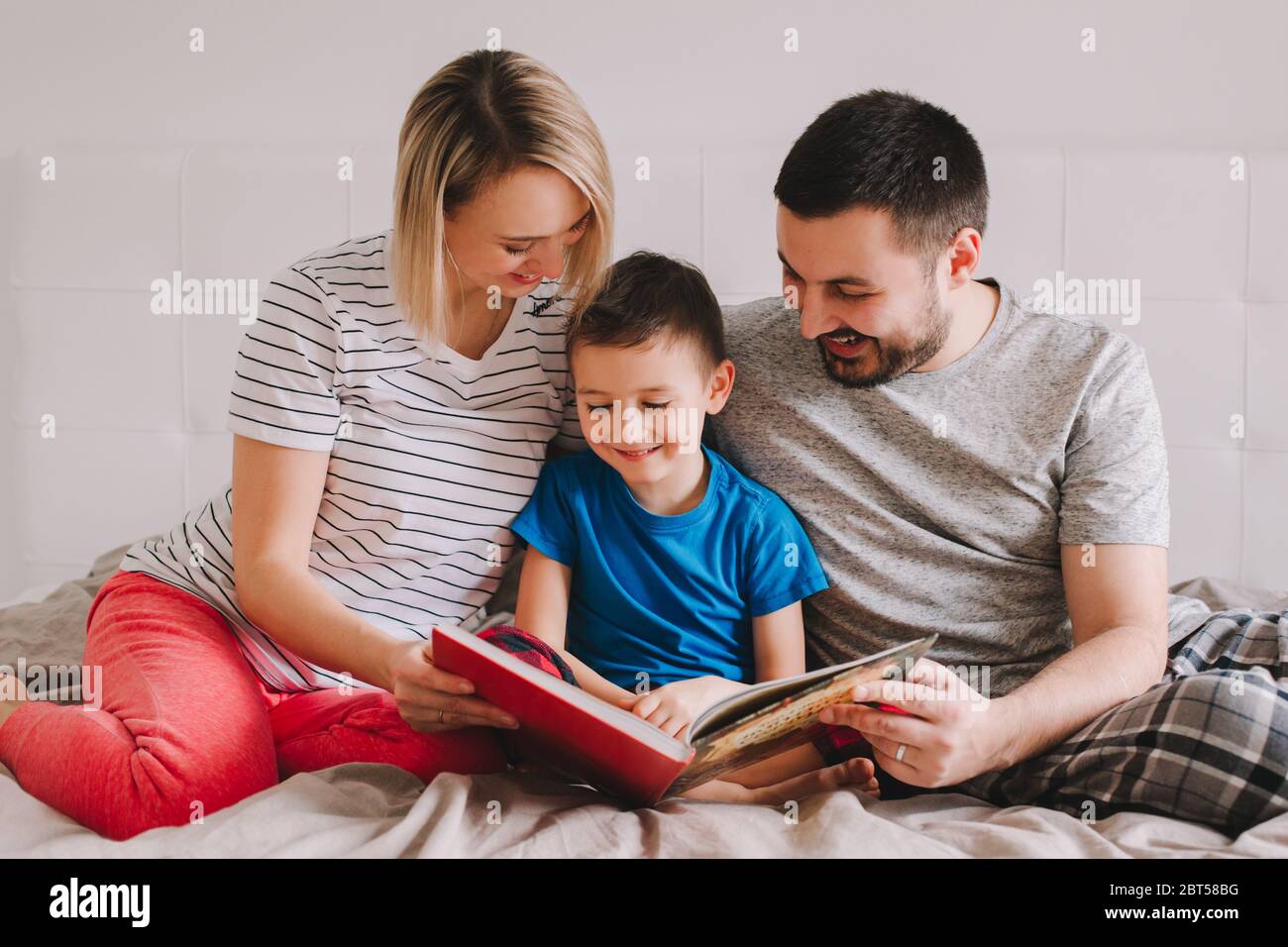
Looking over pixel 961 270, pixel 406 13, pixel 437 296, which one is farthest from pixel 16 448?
pixel 961 270

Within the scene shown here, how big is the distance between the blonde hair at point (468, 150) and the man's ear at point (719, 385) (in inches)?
8.6

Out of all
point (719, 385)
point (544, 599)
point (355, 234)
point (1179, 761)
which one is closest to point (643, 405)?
point (719, 385)

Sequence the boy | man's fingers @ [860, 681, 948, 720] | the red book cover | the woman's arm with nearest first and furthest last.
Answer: the red book cover, man's fingers @ [860, 681, 948, 720], the woman's arm, the boy

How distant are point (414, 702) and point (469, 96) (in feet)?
1.98

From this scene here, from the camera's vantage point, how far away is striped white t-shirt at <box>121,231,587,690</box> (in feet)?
3.71

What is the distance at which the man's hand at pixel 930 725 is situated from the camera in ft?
3.04

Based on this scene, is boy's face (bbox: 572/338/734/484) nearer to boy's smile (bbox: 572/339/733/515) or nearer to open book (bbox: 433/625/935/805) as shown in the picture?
boy's smile (bbox: 572/339/733/515)

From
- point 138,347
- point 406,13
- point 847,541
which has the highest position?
point 406,13

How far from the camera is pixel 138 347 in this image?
1.81 m

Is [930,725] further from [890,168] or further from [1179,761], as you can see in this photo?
[890,168]

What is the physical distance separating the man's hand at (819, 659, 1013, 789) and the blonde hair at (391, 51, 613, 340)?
1.90 feet

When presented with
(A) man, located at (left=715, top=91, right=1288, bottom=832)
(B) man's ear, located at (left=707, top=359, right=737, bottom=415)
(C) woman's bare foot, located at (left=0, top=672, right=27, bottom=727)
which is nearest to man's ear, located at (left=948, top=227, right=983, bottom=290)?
(A) man, located at (left=715, top=91, right=1288, bottom=832)
